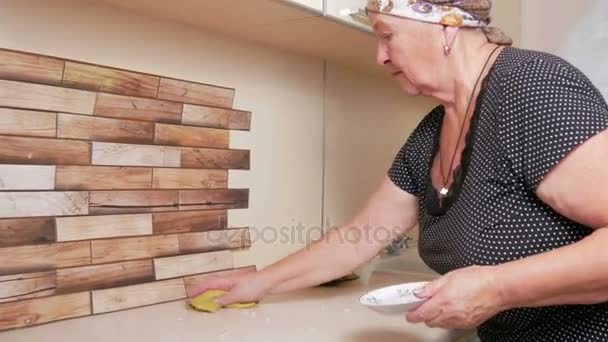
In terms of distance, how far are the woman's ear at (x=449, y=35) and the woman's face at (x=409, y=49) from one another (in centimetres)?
1

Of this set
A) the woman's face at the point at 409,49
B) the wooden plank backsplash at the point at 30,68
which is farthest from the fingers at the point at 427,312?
the wooden plank backsplash at the point at 30,68

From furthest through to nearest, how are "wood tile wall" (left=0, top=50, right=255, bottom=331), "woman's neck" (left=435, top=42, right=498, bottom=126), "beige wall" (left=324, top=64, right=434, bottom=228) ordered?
"beige wall" (left=324, top=64, right=434, bottom=228), "wood tile wall" (left=0, top=50, right=255, bottom=331), "woman's neck" (left=435, top=42, right=498, bottom=126)

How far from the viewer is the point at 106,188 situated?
1.10 metres

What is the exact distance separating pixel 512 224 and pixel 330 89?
0.93m

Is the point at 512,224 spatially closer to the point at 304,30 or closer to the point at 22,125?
the point at 304,30

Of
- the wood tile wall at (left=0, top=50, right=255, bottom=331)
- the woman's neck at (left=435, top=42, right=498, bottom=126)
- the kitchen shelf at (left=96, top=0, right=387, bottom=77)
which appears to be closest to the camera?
the woman's neck at (left=435, top=42, right=498, bottom=126)

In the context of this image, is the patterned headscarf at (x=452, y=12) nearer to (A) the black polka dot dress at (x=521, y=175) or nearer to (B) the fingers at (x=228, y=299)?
(A) the black polka dot dress at (x=521, y=175)

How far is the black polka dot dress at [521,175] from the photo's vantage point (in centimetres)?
71

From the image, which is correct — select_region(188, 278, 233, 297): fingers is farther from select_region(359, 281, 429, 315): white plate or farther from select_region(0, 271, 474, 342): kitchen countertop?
select_region(359, 281, 429, 315): white plate

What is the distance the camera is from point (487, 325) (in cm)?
93

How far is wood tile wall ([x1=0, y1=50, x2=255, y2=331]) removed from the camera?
978 millimetres

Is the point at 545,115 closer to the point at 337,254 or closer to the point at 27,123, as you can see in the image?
the point at 337,254

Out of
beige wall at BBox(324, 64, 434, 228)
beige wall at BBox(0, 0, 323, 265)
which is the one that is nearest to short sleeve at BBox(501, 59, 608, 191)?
beige wall at BBox(0, 0, 323, 265)

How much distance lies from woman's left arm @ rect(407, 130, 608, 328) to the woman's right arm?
1.44 feet
